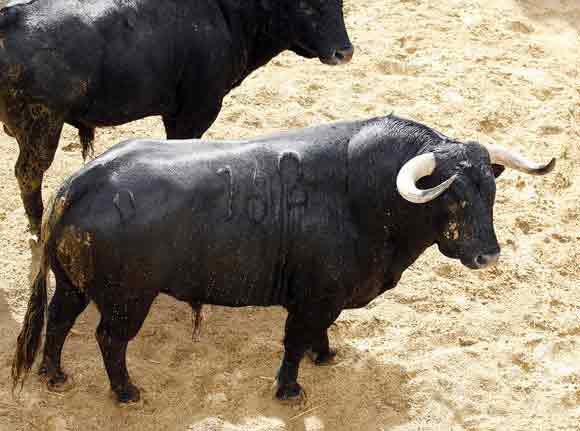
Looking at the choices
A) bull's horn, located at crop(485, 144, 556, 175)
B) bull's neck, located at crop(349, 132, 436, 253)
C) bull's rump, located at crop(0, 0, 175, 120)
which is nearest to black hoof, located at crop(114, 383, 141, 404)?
bull's neck, located at crop(349, 132, 436, 253)

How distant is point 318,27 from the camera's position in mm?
6996

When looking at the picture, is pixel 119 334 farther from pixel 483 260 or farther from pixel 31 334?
pixel 483 260

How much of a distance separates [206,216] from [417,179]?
1155mm

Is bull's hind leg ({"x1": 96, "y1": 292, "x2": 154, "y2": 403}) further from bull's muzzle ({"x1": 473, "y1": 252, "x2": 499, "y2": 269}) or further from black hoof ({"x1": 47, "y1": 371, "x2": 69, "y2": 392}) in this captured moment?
bull's muzzle ({"x1": 473, "y1": 252, "x2": 499, "y2": 269})

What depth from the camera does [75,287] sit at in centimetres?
550

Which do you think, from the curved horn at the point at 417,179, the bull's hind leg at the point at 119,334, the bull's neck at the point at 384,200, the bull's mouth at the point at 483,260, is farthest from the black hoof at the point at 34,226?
the bull's mouth at the point at 483,260

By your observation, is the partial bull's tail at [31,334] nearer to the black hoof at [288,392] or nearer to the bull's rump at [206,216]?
the bull's rump at [206,216]

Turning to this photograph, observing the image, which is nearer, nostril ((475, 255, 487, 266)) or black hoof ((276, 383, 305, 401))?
nostril ((475, 255, 487, 266))

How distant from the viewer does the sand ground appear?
19.1 ft

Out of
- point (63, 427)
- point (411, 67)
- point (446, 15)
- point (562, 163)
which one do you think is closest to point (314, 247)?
point (63, 427)

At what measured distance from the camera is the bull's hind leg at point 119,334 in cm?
527

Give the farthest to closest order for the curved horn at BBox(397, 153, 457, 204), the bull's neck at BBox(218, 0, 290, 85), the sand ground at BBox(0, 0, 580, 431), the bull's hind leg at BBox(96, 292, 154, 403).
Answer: the bull's neck at BBox(218, 0, 290, 85) < the sand ground at BBox(0, 0, 580, 431) < the bull's hind leg at BBox(96, 292, 154, 403) < the curved horn at BBox(397, 153, 457, 204)

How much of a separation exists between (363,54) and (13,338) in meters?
4.53

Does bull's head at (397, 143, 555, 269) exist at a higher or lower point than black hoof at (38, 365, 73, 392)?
higher
